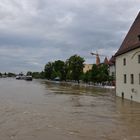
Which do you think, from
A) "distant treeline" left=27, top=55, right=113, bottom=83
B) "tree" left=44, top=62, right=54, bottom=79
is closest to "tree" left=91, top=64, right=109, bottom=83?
"distant treeline" left=27, top=55, right=113, bottom=83

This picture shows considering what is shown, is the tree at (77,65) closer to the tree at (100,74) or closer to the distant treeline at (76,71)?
the distant treeline at (76,71)

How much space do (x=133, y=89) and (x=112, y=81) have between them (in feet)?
143

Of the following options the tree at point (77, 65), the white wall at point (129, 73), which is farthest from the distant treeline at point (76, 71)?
the white wall at point (129, 73)

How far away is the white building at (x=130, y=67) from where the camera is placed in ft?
109

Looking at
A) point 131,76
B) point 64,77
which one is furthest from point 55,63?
point 131,76

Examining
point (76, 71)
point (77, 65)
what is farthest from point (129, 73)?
point (77, 65)

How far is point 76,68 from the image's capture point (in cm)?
10969

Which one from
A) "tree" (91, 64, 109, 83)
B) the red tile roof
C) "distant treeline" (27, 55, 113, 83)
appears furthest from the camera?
"distant treeline" (27, 55, 113, 83)

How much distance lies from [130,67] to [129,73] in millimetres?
714

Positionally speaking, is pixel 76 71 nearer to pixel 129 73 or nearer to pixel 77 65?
pixel 77 65

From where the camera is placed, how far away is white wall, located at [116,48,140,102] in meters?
33.2

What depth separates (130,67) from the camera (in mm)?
35438

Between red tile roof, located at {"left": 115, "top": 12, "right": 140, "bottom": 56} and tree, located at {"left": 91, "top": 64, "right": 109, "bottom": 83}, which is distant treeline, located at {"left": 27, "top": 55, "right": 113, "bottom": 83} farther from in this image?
red tile roof, located at {"left": 115, "top": 12, "right": 140, "bottom": 56}

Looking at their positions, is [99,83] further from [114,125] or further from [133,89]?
[114,125]
